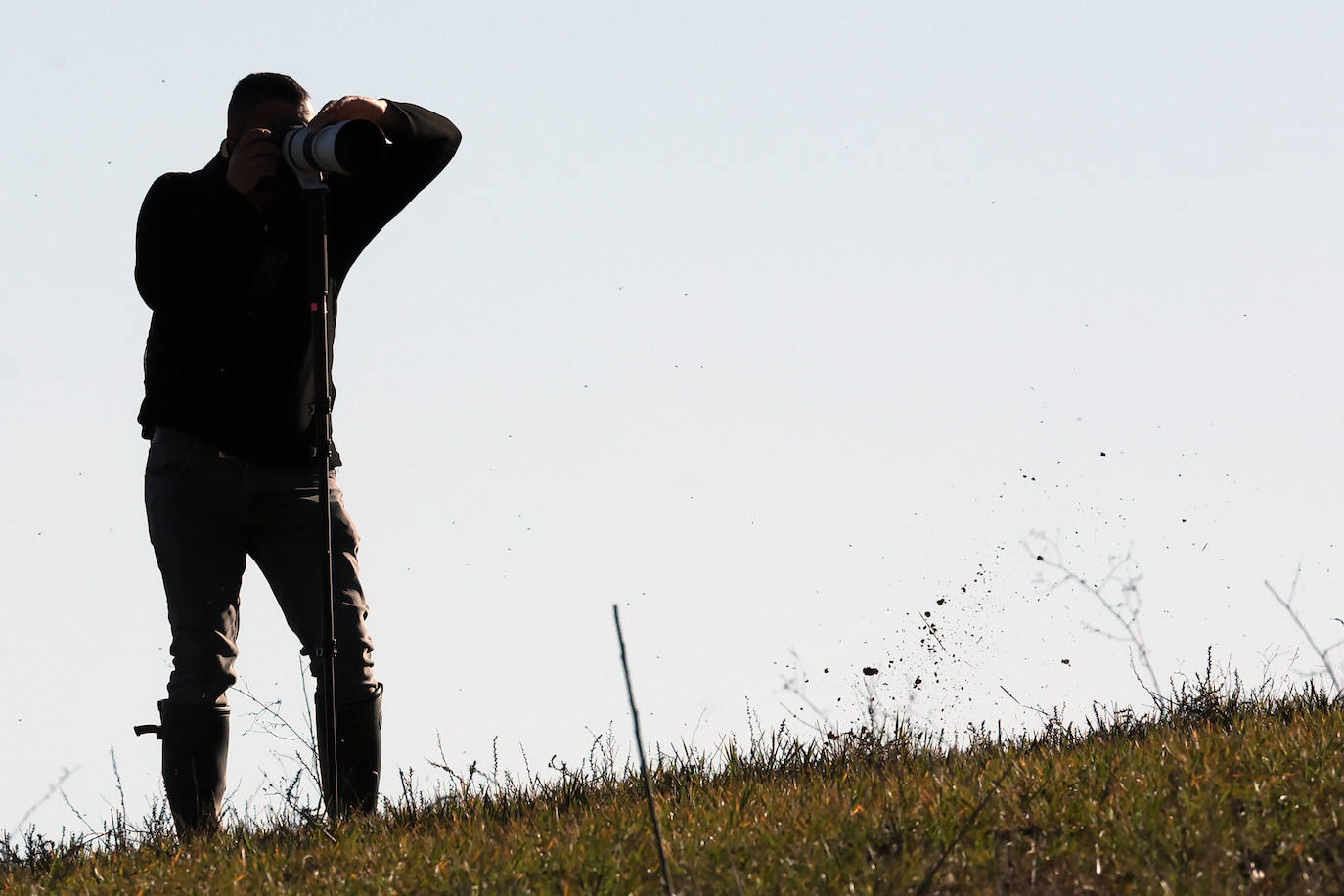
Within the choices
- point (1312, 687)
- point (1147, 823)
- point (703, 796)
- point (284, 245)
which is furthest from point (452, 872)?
point (1312, 687)

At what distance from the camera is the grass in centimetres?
324

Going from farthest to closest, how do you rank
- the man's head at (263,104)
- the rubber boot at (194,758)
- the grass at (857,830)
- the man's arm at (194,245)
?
the man's head at (263,104), the man's arm at (194,245), the rubber boot at (194,758), the grass at (857,830)

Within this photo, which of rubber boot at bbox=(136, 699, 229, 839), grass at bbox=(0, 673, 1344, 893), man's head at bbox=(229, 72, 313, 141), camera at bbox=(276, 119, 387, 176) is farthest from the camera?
man's head at bbox=(229, 72, 313, 141)

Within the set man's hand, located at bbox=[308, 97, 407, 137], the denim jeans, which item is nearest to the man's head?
man's hand, located at bbox=[308, 97, 407, 137]

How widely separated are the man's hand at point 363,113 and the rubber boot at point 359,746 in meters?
1.73

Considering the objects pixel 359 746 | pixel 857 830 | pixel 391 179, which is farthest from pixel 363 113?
pixel 857 830

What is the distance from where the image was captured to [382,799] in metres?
4.75

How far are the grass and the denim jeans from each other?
0.47 meters

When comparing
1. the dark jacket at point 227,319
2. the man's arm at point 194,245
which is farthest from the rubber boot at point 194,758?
the man's arm at point 194,245

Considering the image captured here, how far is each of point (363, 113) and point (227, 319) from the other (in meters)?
0.77

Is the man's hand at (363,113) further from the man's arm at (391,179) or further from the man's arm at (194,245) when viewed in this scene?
the man's arm at (194,245)

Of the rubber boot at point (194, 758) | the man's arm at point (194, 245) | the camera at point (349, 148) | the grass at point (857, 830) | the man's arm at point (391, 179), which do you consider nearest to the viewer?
the grass at point (857, 830)

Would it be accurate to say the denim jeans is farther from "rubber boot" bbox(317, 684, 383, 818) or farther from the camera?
the camera

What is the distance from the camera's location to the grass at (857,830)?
3.24m
